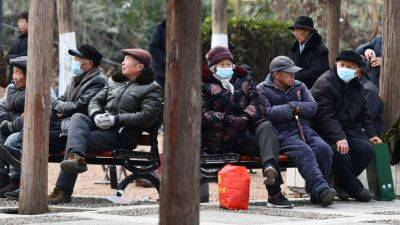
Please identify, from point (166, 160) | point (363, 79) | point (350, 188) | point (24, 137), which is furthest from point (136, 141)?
point (166, 160)

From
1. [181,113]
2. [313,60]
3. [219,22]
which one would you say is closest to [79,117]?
[313,60]

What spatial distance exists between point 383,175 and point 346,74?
3.88 ft

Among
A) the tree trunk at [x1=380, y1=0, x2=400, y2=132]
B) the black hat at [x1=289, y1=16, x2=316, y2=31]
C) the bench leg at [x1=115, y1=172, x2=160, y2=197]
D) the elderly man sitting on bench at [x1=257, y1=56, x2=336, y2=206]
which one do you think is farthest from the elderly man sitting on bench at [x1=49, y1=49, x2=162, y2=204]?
the tree trunk at [x1=380, y1=0, x2=400, y2=132]

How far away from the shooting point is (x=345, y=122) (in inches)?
538

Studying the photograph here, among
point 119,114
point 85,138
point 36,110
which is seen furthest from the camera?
point 119,114

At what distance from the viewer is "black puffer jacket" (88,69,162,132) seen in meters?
12.7

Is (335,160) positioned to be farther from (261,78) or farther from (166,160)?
(261,78)

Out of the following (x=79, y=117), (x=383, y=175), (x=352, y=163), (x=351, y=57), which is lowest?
(x=383, y=175)

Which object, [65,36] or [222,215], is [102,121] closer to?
[222,215]

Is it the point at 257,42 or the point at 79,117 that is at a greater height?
the point at 257,42

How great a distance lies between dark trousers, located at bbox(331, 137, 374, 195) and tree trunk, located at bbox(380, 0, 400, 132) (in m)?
1.29

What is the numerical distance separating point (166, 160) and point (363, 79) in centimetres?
749

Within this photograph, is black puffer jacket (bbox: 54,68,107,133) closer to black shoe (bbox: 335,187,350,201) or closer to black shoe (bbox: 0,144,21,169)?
black shoe (bbox: 0,144,21,169)

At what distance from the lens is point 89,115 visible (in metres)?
12.8
